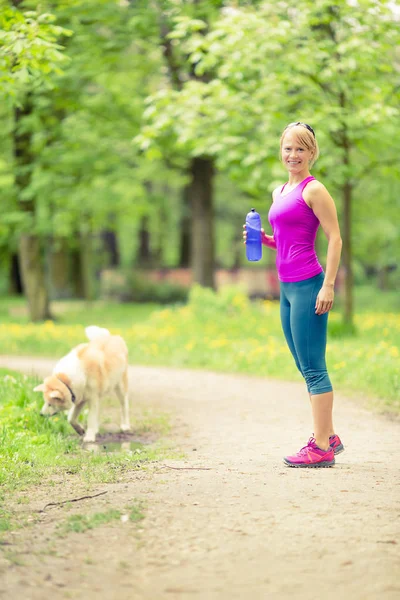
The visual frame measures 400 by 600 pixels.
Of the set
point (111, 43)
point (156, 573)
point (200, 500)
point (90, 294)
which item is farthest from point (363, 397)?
point (90, 294)

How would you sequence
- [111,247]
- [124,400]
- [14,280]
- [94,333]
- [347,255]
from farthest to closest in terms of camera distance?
1. [111,247]
2. [14,280]
3. [347,255]
4. [124,400]
5. [94,333]

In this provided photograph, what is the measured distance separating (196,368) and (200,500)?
7439 millimetres

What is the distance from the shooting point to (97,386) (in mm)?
7000

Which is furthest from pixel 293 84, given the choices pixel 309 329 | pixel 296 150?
pixel 309 329

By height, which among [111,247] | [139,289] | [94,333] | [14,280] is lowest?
[139,289]

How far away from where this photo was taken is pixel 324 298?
532 centimetres

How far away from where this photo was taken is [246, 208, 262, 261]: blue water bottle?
5.66 m

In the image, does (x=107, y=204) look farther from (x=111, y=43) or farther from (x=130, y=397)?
(x=130, y=397)

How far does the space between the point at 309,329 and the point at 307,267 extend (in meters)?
0.41

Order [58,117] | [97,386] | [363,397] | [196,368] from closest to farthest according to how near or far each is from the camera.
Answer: [97,386] → [363,397] → [196,368] → [58,117]

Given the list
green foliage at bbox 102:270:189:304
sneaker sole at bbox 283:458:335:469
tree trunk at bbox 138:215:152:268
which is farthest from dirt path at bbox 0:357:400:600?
tree trunk at bbox 138:215:152:268

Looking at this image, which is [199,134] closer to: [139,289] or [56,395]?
[56,395]

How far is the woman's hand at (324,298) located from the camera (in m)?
5.30

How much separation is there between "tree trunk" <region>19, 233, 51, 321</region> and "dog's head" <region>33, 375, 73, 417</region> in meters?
12.6
